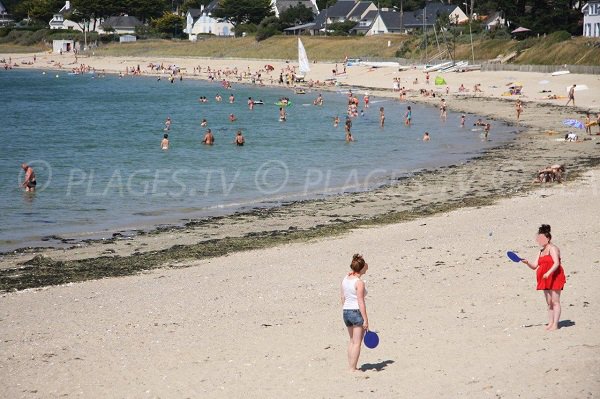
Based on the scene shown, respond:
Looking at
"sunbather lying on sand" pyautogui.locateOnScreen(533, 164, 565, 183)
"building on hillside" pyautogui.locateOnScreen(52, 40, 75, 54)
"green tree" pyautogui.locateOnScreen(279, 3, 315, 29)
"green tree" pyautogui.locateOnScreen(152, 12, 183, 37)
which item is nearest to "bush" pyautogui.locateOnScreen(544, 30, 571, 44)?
"sunbather lying on sand" pyautogui.locateOnScreen(533, 164, 565, 183)

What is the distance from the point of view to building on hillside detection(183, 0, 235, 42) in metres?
148

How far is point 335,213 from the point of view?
80.9ft

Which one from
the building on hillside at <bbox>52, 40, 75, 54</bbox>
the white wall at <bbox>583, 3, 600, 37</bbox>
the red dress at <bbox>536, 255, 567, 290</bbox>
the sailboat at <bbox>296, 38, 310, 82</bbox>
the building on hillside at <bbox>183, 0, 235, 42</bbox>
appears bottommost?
the red dress at <bbox>536, 255, 567, 290</bbox>

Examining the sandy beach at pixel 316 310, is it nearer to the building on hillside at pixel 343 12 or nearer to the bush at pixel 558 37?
the bush at pixel 558 37

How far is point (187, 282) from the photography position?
16.2 metres

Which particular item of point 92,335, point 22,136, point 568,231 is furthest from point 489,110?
point 92,335

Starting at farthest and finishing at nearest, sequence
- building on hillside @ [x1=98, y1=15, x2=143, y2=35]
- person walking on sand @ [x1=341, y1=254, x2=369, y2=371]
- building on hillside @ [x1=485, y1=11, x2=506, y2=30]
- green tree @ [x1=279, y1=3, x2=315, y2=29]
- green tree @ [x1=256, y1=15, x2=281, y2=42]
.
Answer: building on hillside @ [x1=98, y1=15, x2=143, y2=35], green tree @ [x1=279, y1=3, x2=315, y2=29], green tree @ [x1=256, y1=15, x2=281, y2=42], building on hillside @ [x1=485, y1=11, x2=506, y2=30], person walking on sand @ [x1=341, y1=254, x2=369, y2=371]

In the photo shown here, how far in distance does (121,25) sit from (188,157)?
11914 centimetres

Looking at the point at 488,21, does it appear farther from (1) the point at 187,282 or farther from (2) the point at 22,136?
(1) the point at 187,282

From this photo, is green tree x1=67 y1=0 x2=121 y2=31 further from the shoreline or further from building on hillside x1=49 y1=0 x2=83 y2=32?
the shoreline

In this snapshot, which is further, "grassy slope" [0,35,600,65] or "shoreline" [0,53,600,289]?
"grassy slope" [0,35,600,65]

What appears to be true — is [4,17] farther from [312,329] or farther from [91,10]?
[312,329]

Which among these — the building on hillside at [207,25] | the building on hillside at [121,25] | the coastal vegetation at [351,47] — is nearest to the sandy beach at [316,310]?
the coastal vegetation at [351,47]

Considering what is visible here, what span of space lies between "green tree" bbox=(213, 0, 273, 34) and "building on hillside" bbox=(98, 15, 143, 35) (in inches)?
772
